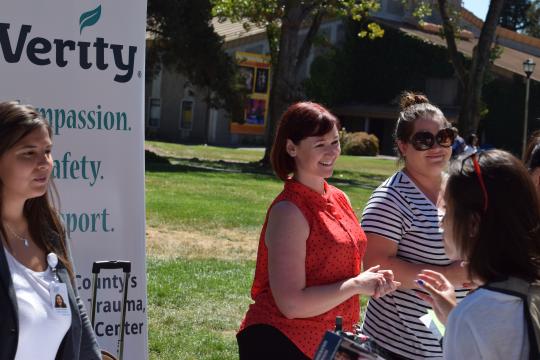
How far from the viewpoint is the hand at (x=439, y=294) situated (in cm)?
250

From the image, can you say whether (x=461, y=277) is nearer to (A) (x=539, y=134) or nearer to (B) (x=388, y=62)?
(A) (x=539, y=134)

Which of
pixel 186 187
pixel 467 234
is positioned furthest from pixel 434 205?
pixel 186 187

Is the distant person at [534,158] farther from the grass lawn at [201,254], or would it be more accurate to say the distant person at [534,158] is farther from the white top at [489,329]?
the grass lawn at [201,254]

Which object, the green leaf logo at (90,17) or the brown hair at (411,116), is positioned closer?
the brown hair at (411,116)

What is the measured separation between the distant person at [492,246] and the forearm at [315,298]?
911mm

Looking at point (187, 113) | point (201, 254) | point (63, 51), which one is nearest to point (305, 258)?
point (63, 51)

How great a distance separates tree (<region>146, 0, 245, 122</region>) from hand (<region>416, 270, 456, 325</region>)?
26.8 metres

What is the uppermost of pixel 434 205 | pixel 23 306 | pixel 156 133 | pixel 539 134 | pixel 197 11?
pixel 197 11

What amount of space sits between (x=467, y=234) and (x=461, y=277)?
4.22 ft

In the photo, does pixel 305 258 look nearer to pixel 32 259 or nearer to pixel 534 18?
pixel 32 259

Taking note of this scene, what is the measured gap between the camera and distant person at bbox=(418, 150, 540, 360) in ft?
6.89

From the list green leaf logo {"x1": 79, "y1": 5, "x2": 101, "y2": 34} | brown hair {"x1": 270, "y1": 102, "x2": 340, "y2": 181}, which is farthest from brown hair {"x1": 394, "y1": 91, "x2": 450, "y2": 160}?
green leaf logo {"x1": 79, "y1": 5, "x2": 101, "y2": 34}

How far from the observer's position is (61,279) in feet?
9.69

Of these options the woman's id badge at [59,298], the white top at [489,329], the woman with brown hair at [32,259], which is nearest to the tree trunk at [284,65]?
the woman with brown hair at [32,259]
